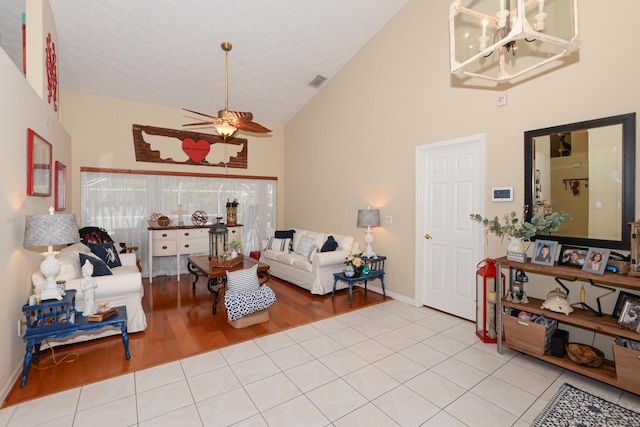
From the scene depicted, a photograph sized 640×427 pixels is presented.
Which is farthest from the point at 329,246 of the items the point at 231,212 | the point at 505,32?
the point at 505,32

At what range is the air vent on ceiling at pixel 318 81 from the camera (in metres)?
5.70

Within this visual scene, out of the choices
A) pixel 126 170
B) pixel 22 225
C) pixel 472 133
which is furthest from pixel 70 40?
pixel 472 133

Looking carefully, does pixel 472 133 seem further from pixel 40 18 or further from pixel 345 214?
pixel 40 18

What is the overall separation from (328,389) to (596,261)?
234cm

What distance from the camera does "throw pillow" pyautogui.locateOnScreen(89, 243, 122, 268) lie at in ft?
13.2

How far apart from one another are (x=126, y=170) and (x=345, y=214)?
4.11 meters

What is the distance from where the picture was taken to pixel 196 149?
6.26 metres

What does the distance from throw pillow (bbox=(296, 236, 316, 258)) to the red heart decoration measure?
9.13 feet

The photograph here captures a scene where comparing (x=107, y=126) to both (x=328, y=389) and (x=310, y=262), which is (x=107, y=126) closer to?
(x=310, y=262)

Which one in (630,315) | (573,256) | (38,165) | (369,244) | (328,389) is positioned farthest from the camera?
(369,244)

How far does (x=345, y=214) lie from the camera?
5.55m

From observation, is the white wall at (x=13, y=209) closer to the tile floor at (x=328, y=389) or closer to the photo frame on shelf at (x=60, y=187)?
the tile floor at (x=328, y=389)

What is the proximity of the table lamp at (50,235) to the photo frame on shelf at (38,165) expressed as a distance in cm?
51

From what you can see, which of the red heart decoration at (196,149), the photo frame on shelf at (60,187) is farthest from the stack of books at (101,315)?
the red heart decoration at (196,149)
